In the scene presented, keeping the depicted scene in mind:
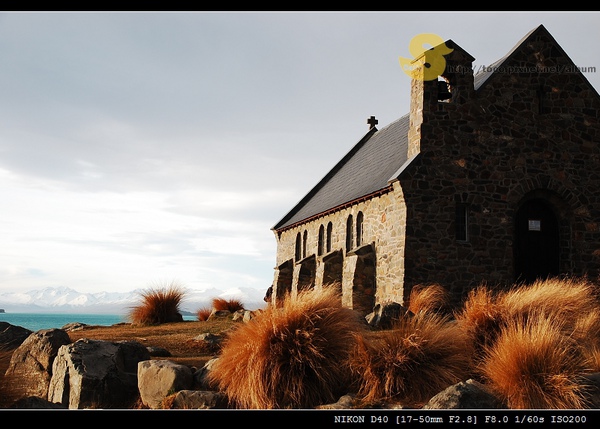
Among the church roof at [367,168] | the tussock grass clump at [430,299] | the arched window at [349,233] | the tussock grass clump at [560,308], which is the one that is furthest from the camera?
the arched window at [349,233]

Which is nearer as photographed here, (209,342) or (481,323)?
(481,323)

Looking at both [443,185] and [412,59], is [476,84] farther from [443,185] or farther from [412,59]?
[443,185]

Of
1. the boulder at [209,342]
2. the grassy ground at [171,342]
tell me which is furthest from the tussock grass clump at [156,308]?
the boulder at [209,342]

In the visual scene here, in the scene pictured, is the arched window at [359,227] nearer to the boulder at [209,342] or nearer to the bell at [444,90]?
the bell at [444,90]

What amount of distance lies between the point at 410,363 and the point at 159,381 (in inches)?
170

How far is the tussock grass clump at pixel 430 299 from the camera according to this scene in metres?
17.5

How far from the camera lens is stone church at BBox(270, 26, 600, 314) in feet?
63.8

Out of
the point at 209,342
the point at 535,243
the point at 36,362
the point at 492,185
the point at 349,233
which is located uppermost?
the point at 492,185

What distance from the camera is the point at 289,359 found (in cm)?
1016

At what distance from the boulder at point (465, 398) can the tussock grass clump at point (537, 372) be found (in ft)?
1.20

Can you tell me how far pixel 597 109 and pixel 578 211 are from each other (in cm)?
368

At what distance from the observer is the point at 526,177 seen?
20.2 metres

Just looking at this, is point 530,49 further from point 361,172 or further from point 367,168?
point 361,172

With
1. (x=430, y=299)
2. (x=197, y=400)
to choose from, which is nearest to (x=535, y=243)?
(x=430, y=299)
